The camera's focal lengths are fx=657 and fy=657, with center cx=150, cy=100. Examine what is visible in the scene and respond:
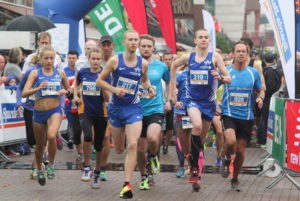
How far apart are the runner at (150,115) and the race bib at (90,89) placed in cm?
63

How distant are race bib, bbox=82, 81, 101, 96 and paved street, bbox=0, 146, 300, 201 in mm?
1267

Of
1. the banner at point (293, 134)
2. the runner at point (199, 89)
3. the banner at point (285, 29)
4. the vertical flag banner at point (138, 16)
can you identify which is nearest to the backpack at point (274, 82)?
the vertical flag banner at point (138, 16)

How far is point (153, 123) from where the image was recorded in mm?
8867

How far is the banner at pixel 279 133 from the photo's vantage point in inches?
352

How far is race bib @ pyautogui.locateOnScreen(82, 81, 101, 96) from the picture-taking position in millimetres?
9148

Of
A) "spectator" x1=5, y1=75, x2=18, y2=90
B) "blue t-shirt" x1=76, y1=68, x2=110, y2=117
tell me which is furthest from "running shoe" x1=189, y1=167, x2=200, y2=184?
"spectator" x1=5, y1=75, x2=18, y2=90

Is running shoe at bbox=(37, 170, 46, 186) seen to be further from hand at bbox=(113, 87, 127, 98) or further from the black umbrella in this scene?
the black umbrella

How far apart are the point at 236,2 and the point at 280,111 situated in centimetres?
14417

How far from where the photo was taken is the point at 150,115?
893 cm

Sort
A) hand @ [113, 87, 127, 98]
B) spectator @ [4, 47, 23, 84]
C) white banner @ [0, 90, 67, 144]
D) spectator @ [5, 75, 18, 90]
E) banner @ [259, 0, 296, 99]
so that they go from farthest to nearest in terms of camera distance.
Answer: spectator @ [4, 47, 23, 84] → spectator @ [5, 75, 18, 90] → white banner @ [0, 90, 67, 144] → banner @ [259, 0, 296, 99] → hand @ [113, 87, 127, 98]

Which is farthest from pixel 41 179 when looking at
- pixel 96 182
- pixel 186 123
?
pixel 186 123

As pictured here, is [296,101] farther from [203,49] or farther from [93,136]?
[93,136]

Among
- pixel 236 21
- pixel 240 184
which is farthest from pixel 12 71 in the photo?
pixel 236 21

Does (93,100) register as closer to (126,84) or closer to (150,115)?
(150,115)
